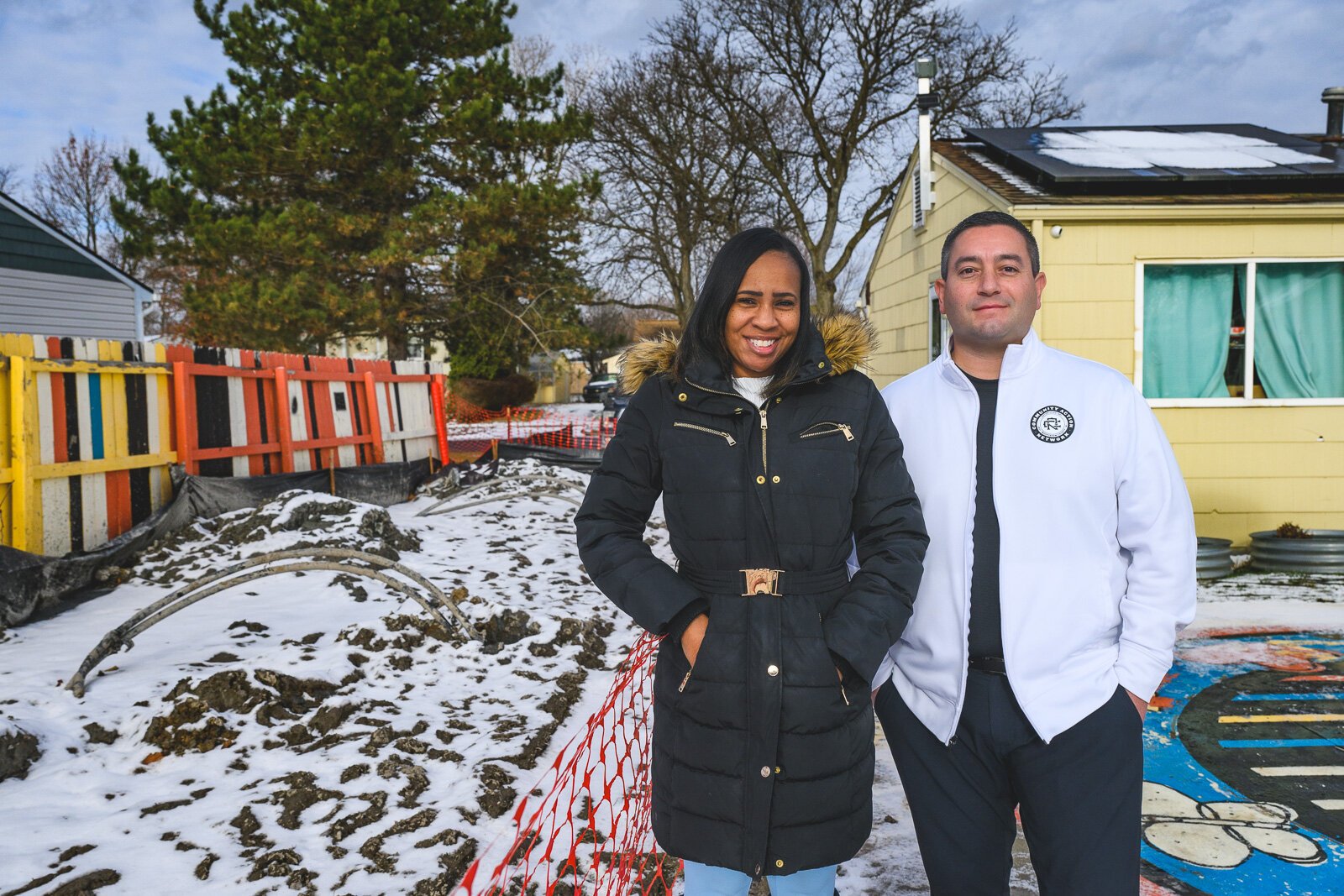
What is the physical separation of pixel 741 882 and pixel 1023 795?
26.0 inches

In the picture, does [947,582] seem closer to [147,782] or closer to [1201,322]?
[147,782]

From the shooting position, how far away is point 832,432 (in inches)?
73.7

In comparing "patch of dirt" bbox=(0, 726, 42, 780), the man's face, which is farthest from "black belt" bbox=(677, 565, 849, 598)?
"patch of dirt" bbox=(0, 726, 42, 780)

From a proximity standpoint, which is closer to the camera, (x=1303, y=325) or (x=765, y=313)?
(x=765, y=313)

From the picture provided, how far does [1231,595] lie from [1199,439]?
5.30 feet

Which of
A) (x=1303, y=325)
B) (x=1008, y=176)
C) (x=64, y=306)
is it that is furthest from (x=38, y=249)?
(x=1303, y=325)

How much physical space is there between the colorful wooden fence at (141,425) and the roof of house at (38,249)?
8016mm

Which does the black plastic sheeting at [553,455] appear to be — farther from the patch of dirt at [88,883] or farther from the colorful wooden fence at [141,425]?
the patch of dirt at [88,883]

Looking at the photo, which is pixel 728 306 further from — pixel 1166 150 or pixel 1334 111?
pixel 1334 111

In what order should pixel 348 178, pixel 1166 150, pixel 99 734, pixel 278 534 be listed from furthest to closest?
1. pixel 348 178
2. pixel 1166 150
3. pixel 278 534
4. pixel 99 734

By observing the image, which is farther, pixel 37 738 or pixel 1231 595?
pixel 1231 595

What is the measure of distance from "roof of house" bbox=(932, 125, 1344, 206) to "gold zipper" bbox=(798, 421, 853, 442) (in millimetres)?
6186

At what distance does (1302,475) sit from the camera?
736cm

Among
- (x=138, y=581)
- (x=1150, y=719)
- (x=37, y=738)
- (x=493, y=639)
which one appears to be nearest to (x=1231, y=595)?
(x=1150, y=719)
